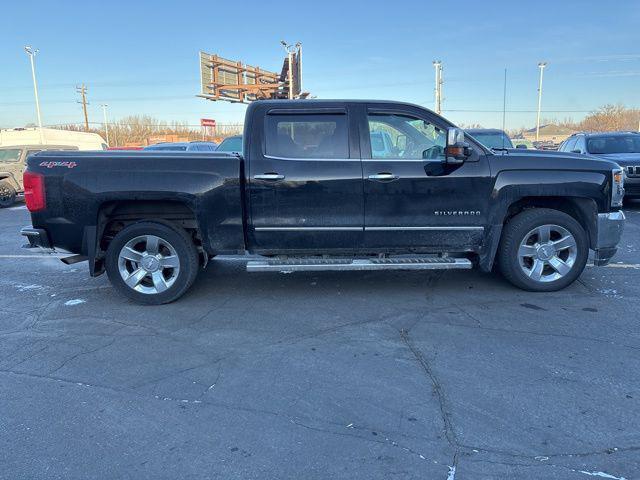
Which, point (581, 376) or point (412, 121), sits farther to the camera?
point (412, 121)

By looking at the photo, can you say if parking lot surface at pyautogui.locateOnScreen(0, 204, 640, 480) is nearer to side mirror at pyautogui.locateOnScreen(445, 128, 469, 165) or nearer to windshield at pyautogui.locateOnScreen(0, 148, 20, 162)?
side mirror at pyautogui.locateOnScreen(445, 128, 469, 165)

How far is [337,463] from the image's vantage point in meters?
2.61

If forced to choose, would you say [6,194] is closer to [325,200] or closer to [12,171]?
[12,171]

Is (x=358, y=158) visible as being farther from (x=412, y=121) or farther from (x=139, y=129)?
(x=139, y=129)

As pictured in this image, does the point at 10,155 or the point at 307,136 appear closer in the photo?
the point at 307,136

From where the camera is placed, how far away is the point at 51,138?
1286 inches

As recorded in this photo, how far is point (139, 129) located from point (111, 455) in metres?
84.7

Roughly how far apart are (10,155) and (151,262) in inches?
556

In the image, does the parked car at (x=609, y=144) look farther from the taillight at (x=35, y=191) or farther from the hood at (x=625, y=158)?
the taillight at (x=35, y=191)

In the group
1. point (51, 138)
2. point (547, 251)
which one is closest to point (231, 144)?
point (547, 251)

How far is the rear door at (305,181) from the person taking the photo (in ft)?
16.4

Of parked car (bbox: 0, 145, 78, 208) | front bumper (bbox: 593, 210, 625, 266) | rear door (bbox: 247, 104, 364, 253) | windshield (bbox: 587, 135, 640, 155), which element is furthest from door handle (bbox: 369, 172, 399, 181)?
parked car (bbox: 0, 145, 78, 208)

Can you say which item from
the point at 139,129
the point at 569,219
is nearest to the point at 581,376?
the point at 569,219

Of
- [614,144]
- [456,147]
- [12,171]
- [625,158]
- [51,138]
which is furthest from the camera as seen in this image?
[51,138]
